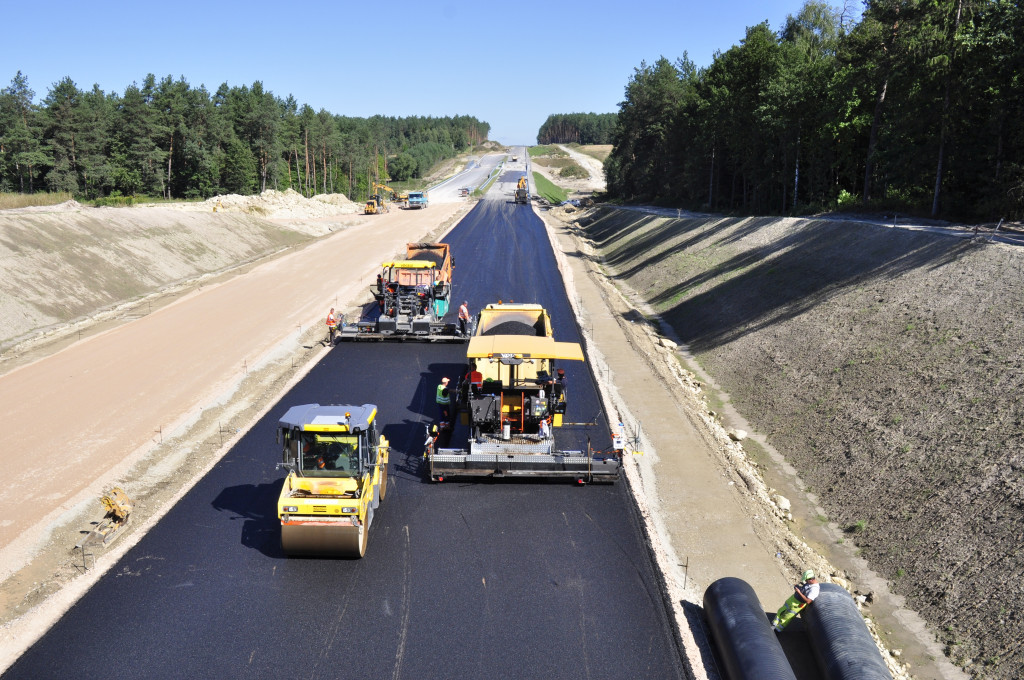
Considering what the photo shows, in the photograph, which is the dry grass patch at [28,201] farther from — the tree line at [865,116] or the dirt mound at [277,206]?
the tree line at [865,116]

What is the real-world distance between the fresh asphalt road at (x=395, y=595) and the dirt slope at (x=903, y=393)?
4.33 m

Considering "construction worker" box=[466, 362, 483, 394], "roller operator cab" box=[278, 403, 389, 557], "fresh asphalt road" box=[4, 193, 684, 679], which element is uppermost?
"construction worker" box=[466, 362, 483, 394]

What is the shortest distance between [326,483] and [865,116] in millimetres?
40074

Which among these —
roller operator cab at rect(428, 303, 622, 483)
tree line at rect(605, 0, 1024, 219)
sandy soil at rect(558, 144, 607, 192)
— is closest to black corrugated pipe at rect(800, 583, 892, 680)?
roller operator cab at rect(428, 303, 622, 483)

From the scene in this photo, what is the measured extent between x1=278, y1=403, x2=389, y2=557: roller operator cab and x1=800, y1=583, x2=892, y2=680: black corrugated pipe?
6.64 meters

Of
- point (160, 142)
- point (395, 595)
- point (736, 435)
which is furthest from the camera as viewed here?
point (160, 142)

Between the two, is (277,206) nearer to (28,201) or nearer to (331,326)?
(28,201)

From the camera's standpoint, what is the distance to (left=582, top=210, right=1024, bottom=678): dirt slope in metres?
10.8

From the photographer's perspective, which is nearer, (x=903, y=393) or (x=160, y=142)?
(x=903, y=393)

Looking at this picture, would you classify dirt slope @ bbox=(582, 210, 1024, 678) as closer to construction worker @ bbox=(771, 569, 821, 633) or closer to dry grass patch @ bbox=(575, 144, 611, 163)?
construction worker @ bbox=(771, 569, 821, 633)

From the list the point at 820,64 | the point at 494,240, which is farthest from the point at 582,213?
the point at 820,64

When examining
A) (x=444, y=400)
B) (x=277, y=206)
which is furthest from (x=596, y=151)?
(x=444, y=400)

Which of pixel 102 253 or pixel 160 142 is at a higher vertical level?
pixel 160 142

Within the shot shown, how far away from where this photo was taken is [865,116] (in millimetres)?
40531
